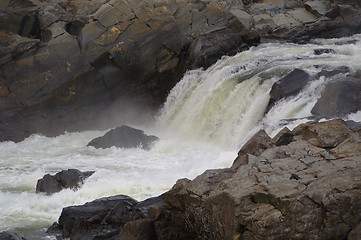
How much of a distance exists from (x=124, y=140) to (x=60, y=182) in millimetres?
5456

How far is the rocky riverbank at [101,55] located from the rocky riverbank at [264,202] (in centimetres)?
1248

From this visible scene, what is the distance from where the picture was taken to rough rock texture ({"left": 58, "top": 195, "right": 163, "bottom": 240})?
35.7 ft

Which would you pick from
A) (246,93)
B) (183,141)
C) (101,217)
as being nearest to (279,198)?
(101,217)

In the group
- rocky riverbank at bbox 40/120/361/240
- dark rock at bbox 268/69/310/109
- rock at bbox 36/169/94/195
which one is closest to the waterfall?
dark rock at bbox 268/69/310/109

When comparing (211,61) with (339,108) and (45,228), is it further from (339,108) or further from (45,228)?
(45,228)

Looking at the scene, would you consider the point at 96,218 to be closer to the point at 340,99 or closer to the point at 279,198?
the point at 279,198

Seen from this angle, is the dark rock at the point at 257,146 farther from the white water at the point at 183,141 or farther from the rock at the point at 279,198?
the white water at the point at 183,141

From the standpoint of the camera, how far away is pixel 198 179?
386 inches

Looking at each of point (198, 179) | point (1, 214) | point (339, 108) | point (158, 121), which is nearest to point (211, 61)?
point (158, 121)

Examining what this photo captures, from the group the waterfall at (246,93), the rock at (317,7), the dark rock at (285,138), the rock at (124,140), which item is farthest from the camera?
the rock at (317,7)

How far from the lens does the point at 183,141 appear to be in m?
20.7

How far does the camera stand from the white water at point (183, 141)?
46.0 feet

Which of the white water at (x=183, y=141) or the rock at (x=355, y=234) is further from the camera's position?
the white water at (x=183, y=141)

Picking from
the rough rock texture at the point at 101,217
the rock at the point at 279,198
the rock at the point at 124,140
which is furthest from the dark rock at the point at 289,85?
the rough rock texture at the point at 101,217
